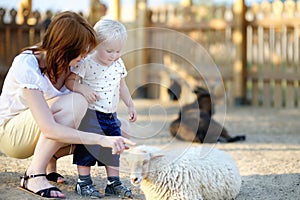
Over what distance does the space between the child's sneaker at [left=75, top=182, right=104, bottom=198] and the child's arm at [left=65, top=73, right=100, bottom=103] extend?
24.7 inches

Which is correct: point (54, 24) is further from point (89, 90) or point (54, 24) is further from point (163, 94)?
point (163, 94)

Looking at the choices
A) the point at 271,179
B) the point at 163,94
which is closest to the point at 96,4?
the point at 163,94

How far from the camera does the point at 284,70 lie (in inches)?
427

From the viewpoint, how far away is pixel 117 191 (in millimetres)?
3955

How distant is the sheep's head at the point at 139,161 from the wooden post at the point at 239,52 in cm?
778

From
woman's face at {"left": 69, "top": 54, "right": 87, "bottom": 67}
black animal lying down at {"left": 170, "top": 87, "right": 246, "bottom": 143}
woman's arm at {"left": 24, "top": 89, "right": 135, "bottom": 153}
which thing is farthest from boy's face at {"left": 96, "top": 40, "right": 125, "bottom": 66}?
black animal lying down at {"left": 170, "top": 87, "right": 246, "bottom": 143}

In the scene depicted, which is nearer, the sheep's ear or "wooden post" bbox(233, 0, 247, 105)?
the sheep's ear

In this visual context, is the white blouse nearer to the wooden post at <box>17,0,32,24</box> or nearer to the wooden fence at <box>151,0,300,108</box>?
the wooden post at <box>17,0,32,24</box>

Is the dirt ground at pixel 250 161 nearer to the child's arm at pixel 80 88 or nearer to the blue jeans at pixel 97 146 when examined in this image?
the blue jeans at pixel 97 146

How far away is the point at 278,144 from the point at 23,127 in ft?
12.9

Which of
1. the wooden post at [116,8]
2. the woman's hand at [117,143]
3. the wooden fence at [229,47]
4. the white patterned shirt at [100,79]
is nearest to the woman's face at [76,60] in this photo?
the white patterned shirt at [100,79]

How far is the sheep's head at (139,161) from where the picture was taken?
3.46 meters

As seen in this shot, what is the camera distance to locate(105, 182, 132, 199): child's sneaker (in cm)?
393

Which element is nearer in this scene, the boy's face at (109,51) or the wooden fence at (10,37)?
the boy's face at (109,51)
